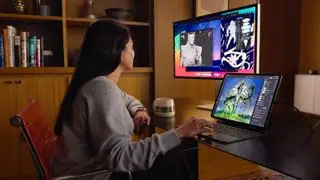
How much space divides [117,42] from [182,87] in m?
1.64

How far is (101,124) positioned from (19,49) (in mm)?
1507

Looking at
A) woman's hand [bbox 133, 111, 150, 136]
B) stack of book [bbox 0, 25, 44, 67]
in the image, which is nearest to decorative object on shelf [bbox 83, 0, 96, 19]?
stack of book [bbox 0, 25, 44, 67]

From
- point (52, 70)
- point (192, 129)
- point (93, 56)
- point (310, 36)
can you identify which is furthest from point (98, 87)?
point (310, 36)

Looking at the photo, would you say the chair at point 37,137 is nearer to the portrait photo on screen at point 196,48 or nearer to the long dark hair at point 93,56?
the long dark hair at point 93,56

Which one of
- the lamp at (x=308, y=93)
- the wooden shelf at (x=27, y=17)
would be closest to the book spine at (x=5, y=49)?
the wooden shelf at (x=27, y=17)

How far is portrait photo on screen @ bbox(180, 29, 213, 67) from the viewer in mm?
1740

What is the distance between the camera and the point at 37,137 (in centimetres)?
119

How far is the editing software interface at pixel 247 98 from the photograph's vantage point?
1.22m

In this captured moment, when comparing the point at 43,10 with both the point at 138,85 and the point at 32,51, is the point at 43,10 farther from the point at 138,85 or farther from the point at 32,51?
the point at 138,85

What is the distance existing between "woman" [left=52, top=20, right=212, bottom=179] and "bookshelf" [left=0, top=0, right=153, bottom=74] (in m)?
1.24

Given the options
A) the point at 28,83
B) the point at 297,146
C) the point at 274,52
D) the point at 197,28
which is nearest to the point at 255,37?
the point at 197,28

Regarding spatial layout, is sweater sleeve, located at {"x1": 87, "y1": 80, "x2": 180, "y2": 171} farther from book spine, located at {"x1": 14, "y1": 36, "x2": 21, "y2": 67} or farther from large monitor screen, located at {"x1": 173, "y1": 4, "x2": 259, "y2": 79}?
book spine, located at {"x1": 14, "y1": 36, "x2": 21, "y2": 67}

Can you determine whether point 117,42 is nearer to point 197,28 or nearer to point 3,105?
point 197,28

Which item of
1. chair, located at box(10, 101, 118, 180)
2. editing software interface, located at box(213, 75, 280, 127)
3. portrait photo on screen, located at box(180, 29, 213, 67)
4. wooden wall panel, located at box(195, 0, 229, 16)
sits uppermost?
wooden wall panel, located at box(195, 0, 229, 16)
